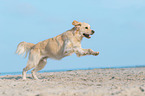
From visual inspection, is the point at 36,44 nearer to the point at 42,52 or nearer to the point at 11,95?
the point at 42,52

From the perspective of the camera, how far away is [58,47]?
7.60m

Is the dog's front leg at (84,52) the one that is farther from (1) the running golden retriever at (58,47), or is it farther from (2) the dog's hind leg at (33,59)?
(2) the dog's hind leg at (33,59)

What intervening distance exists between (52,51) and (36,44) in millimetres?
895

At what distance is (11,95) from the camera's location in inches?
179

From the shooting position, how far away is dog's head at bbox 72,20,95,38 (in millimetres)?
7270

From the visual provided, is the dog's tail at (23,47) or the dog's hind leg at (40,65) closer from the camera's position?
the dog's hind leg at (40,65)

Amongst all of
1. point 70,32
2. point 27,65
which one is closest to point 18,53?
point 27,65

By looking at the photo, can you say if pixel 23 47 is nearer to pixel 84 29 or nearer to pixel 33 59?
pixel 33 59

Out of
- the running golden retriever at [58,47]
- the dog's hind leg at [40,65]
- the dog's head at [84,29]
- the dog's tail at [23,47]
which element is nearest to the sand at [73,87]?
the dog's hind leg at [40,65]

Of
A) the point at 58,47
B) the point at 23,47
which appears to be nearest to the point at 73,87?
the point at 58,47

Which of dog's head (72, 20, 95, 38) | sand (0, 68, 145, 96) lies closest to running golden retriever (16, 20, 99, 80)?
dog's head (72, 20, 95, 38)

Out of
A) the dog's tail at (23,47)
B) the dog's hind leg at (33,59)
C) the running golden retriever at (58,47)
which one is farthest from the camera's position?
the dog's tail at (23,47)

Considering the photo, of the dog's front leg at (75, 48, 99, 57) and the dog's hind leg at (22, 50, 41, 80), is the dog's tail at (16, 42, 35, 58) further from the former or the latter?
the dog's front leg at (75, 48, 99, 57)

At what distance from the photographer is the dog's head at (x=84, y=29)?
7270mm
